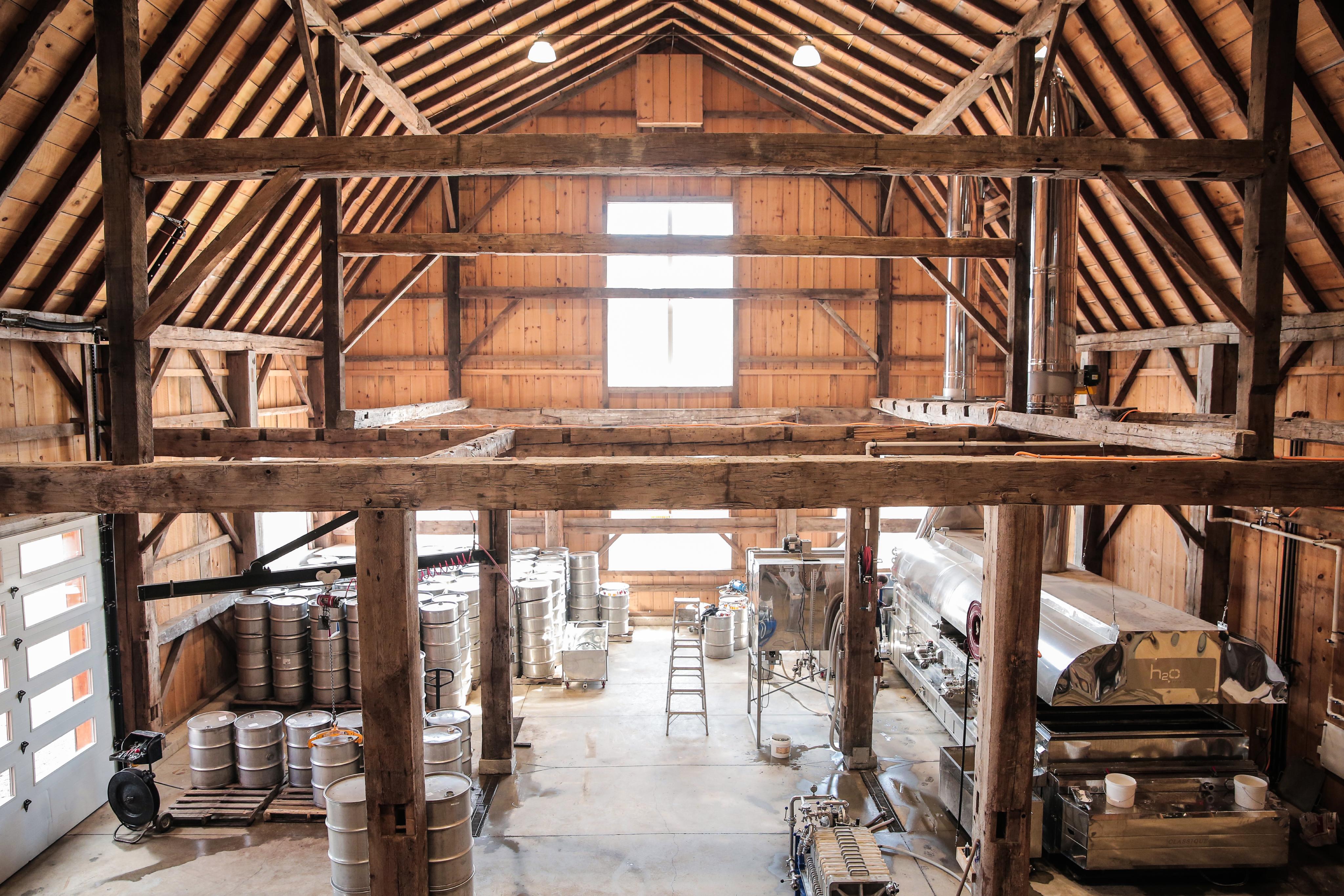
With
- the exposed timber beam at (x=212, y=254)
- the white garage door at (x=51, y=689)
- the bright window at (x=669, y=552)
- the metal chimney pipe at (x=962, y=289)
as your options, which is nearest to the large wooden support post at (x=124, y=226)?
the exposed timber beam at (x=212, y=254)

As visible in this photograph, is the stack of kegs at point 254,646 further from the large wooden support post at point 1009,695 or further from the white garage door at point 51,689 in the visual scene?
the large wooden support post at point 1009,695

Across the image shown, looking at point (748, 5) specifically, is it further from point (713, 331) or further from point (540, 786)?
point (540, 786)

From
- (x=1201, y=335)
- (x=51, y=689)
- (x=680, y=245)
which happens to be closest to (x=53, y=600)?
(x=51, y=689)

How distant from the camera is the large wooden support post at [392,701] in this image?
4.04 metres

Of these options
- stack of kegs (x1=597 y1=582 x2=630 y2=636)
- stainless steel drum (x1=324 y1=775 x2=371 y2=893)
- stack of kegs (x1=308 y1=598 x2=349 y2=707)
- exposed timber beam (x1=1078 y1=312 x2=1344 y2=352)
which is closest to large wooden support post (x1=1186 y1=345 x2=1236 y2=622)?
exposed timber beam (x1=1078 y1=312 x2=1344 y2=352)

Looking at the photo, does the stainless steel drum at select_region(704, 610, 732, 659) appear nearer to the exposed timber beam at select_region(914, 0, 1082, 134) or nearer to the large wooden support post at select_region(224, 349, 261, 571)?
the large wooden support post at select_region(224, 349, 261, 571)

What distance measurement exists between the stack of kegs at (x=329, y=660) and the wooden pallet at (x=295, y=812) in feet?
6.45

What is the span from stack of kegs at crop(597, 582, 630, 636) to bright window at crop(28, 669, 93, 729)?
6.85 metres

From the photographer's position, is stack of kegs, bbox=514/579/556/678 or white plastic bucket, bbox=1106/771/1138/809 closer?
white plastic bucket, bbox=1106/771/1138/809

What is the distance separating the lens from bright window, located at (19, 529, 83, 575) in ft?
23.6

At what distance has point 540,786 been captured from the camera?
27.5ft

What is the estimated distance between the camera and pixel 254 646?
10250 mm

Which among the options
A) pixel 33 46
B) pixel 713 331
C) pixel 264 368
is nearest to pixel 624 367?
pixel 713 331

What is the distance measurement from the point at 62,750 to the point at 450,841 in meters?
4.58
